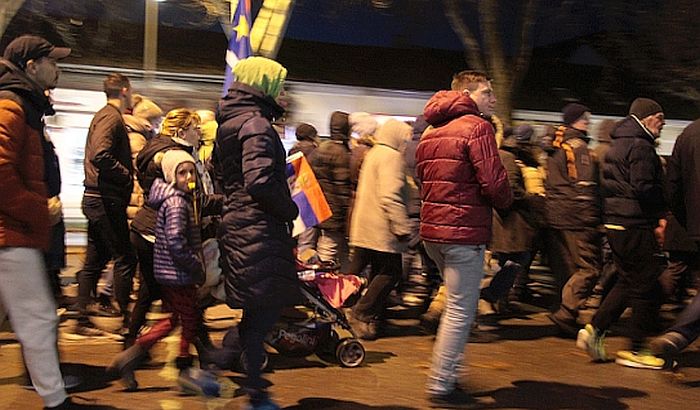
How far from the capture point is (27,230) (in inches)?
189

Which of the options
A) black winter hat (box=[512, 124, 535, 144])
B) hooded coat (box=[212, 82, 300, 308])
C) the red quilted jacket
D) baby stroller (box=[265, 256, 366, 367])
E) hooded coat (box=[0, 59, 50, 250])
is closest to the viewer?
hooded coat (box=[0, 59, 50, 250])

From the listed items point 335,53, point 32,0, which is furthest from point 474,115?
point 335,53

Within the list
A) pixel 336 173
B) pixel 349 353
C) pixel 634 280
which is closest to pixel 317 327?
pixel 349 353

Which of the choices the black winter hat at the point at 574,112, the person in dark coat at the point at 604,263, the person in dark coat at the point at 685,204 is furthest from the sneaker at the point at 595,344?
the black winter hat at the point at 574,112

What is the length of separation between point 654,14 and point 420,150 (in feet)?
30.1

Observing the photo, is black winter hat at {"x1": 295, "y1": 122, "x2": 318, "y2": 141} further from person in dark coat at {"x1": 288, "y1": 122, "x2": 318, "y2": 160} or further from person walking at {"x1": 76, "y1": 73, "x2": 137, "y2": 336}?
person walking at {"x1": 76, "y1": 73, "x2": 137, "y2": 336}

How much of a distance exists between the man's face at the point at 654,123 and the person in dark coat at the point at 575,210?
1.15 m

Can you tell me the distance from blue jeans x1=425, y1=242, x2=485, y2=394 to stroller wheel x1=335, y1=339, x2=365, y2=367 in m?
1.10

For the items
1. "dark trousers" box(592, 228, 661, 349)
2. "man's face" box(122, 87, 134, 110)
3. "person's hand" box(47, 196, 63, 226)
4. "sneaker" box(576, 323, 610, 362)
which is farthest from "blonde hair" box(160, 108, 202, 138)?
"sneaker" box(576, 323, 610, 362)

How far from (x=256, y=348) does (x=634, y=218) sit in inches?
124

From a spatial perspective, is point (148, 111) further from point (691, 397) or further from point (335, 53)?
point (335, 53)

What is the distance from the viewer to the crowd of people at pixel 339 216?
4.93 metres

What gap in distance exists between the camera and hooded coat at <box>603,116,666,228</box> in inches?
258

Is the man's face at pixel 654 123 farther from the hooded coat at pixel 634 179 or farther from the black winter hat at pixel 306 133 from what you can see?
the black winter hat at pixel 306 133
